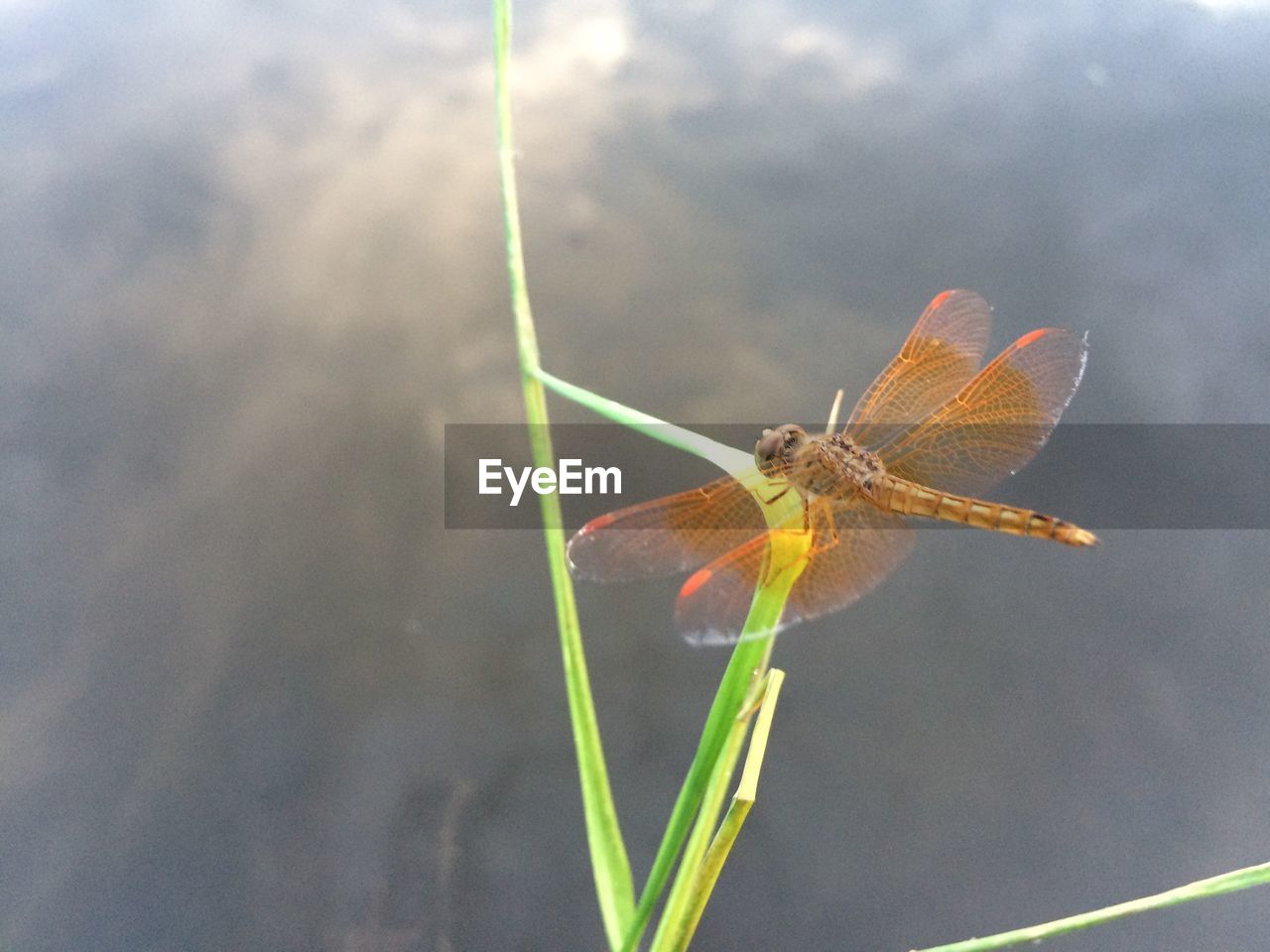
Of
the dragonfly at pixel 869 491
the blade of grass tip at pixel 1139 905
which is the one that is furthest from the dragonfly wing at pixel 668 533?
the blade of grass tip at pixel 1139 905

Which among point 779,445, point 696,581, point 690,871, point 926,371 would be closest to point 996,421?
point 926,371

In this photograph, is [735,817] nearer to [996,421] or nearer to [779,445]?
[779,445]

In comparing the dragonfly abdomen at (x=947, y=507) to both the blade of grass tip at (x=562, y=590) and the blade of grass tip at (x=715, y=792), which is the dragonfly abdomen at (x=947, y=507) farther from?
the blade of grass tip at (x=562, y=590)

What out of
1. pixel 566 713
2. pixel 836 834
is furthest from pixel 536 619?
pixel 836 834

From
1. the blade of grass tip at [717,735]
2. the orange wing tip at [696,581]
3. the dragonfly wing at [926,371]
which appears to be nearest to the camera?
the blade of grass tip at [717,735]

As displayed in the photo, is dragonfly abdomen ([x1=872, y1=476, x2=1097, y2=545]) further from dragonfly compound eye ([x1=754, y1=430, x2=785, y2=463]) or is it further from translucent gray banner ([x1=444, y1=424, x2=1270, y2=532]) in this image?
translucent gray banner ([x1=444, y1=424, x2=1270, y2=532])

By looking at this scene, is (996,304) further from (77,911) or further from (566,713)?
(77,911)

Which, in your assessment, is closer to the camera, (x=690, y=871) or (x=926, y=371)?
(x=690, y=871)
